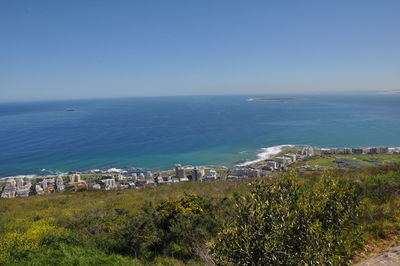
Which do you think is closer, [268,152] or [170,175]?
[170,175]

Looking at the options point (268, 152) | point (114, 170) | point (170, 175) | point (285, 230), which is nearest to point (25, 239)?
point (285, 230)

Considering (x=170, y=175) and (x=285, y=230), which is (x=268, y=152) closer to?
(x=170, y=175)

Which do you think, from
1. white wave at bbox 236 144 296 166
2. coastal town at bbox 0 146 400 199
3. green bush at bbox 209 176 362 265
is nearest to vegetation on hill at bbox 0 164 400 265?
green bush at bbox 209 176 362 265

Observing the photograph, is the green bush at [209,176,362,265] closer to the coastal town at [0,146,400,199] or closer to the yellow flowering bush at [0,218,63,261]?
the yellow flowering bush at [0,218,63,261]

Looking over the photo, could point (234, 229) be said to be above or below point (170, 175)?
above

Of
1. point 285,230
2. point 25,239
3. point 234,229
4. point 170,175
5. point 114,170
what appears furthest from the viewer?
point 114,170

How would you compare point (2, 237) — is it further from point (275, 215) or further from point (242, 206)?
point (275, 215)

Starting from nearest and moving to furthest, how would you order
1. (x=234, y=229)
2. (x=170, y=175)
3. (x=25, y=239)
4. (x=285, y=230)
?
1. (x=285, y=230)
2. (x=234, y=229)
3. (x=25, y=239)
4. (x=170, y=175)

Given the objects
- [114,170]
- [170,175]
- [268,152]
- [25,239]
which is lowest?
[114,170]
